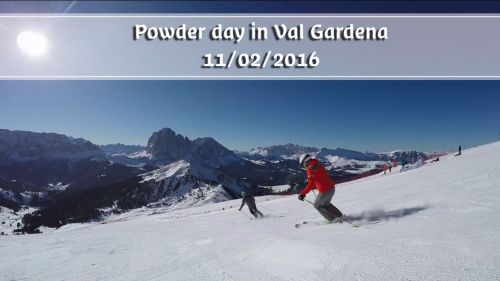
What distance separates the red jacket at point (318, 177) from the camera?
32.5 ft

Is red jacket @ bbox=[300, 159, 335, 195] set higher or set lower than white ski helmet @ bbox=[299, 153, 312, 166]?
lower

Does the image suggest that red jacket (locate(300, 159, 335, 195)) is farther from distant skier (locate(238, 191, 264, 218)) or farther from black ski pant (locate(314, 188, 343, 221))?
distant skier (locate(238, 191, 264, 218))

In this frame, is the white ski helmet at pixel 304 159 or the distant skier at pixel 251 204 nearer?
the white ski helmet at pixel 304 159

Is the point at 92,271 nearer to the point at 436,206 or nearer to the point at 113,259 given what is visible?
the point at 113,259

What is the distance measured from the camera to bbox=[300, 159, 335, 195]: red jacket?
991cm

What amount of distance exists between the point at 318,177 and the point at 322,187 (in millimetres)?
302

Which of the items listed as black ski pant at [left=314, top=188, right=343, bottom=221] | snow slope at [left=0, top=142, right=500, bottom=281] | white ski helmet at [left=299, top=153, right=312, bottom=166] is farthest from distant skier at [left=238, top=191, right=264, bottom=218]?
black ski pant at [left=314, top=188, right=343, bottom=221]

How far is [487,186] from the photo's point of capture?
11023mm

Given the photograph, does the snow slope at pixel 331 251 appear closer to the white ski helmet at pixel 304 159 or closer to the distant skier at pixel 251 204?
the white ski helmet at pixel 304 159

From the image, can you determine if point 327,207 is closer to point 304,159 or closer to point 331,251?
point 304,159

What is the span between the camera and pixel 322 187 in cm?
991

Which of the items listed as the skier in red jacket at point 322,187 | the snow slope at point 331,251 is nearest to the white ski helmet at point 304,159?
the skier in red jacket at point 322,187

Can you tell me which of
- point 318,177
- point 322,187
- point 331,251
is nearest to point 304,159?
point 318,177

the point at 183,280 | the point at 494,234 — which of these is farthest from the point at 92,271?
the point at 494,234
